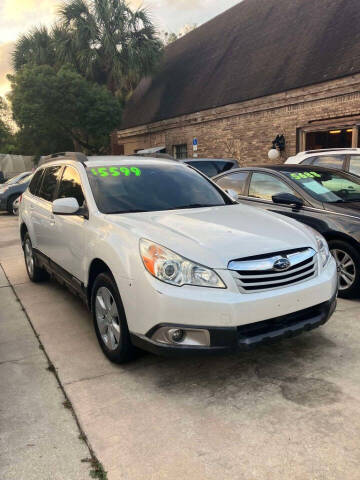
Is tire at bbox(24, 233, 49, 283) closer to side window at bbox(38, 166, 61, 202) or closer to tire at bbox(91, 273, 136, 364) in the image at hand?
side window at bbox(38, 166, 61, 202)

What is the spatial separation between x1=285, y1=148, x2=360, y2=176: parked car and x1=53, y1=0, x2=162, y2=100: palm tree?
57.9ft

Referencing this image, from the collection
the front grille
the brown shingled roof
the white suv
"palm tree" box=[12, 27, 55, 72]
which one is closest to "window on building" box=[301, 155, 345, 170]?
the white suv

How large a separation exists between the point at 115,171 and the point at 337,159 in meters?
4.26

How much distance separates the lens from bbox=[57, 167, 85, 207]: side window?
4023mm

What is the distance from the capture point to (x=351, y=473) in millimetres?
2107

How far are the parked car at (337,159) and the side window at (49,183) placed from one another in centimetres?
431

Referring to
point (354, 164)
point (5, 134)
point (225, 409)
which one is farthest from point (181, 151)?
point (5, 134)

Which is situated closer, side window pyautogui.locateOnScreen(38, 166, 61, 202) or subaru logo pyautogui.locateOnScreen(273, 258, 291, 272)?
subaru logo pyautogui.locateOnScreen(273, 258, 291, 272)

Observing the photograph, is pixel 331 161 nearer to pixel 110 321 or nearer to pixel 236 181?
pixel 236 181

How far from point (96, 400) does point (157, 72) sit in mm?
23111

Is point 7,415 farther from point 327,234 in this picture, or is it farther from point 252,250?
point 327,234

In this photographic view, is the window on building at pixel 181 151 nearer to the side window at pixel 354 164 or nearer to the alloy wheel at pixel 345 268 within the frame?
the side window at pixel 354 164

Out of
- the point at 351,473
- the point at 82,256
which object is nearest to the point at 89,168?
the point at 82,256

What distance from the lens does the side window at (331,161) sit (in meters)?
6.76
